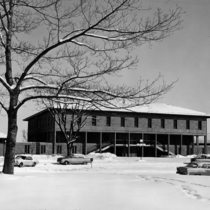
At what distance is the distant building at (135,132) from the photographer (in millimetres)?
65250

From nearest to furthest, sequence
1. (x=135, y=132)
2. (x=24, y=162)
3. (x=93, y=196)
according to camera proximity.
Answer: (x=93, y=196) < (x=24, y=162) < (x=135, y=132)

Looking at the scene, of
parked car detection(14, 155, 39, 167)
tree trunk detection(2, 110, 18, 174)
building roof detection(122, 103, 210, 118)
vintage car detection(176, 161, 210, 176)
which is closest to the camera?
tree trunk detection(2, 110, 18, 174)

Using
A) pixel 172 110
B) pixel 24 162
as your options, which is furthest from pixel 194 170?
pixel 172 110

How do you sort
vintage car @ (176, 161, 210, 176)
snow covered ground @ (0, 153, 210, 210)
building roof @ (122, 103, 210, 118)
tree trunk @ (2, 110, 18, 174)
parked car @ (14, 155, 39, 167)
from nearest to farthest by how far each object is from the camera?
snow covered ground @ (0, 153, 210, 210) → tree trunk @ (2, 110, 18, 174) → vintage car @ (176, 161, 210, 176) → parked car @ (14, 155, 39, 167) → building roof @ (122, 103, 210, 118)

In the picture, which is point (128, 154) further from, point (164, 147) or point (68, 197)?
point (68, 197)

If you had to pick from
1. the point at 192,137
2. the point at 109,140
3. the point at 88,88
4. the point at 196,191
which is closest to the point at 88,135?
the point at 109,140

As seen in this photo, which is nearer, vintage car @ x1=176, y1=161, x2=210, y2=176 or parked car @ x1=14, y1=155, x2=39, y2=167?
vintage car @ x1=176, y1=161, x2=210, y2=176

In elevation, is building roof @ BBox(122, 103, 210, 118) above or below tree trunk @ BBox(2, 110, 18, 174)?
above

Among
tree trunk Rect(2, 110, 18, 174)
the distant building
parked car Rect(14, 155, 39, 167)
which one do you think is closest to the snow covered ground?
tree trunk Rect(2, 110, 18, 174)

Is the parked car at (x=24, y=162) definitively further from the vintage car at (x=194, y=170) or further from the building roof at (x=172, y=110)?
the building roof at (x=172, y=110)

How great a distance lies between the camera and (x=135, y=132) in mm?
67938

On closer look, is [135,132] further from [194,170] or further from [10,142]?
[10,142]

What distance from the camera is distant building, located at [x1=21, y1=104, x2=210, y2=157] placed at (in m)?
65.2

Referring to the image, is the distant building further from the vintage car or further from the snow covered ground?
the snow covered ground
